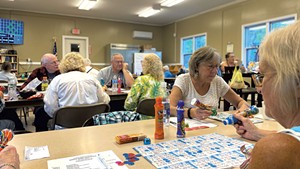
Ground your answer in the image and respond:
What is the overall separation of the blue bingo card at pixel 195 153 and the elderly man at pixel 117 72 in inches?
114

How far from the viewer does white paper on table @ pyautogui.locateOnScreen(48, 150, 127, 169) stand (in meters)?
0.87

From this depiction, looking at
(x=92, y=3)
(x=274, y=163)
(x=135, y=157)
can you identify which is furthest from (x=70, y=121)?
(x=92, y=3)

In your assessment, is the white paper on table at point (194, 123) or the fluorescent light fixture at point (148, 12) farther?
the fluorescent light fixture at point (148, 12)

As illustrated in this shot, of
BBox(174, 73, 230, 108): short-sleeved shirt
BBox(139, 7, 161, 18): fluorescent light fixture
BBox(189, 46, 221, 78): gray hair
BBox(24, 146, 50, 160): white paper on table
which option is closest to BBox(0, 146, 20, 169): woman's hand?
BBox(24, 146, 50, 160): white paper on table

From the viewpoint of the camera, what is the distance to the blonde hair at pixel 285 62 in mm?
567

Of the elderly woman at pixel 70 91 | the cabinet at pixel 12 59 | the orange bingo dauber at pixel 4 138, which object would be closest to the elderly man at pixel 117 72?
the elderly woman at pixel 70 91

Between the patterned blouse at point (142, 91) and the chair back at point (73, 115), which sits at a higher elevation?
the patterned blouse at point (142, 91)

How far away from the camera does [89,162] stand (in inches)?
35.4

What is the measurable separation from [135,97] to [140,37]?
749 cm

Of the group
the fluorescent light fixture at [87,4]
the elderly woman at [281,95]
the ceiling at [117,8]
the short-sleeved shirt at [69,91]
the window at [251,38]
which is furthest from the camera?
the ceiling at [117,8]

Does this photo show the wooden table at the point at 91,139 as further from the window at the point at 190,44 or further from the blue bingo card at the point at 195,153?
the window at the point at 190,44

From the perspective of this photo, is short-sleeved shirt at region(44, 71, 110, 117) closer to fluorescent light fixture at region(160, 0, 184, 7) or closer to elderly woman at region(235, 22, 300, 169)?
elderly woman at region(235, 22, 300, 169)

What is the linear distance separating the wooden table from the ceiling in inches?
234

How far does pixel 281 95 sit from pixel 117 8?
751cm
